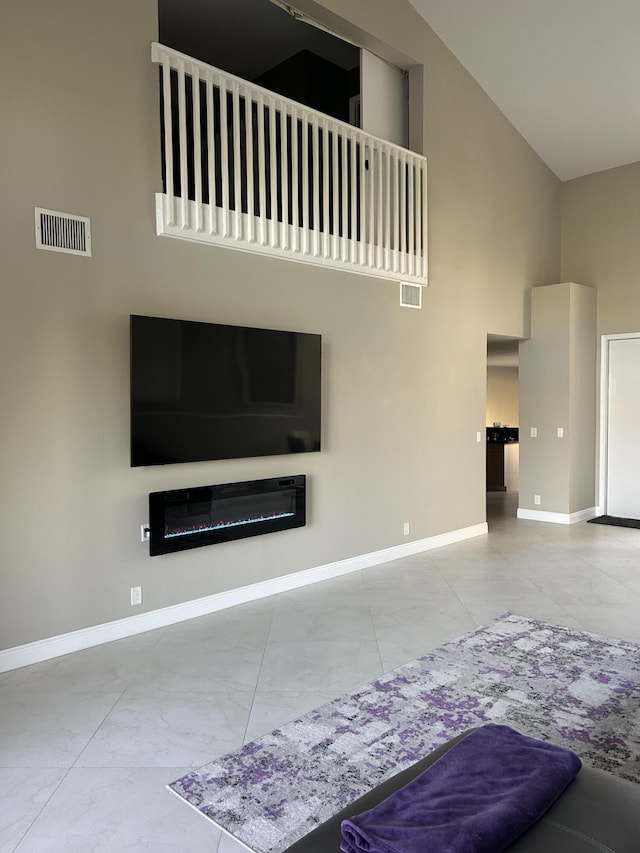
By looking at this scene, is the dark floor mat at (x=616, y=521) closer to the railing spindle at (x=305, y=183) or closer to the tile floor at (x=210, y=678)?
the tile floor at (x=210, y=678)

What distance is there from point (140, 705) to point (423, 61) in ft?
20.1

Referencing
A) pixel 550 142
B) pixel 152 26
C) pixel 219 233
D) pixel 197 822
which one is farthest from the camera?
pixel 550 142

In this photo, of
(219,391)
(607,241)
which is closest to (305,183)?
(219,391)

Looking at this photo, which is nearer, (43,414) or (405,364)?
(43,414)

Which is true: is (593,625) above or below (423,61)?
below

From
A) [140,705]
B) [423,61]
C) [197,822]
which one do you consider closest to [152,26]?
[423,61]

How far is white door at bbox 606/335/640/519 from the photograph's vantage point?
8.03 meters

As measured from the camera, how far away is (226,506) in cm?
471

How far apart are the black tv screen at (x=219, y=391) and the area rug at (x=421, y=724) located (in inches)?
76.7

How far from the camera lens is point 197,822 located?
91.7 inches

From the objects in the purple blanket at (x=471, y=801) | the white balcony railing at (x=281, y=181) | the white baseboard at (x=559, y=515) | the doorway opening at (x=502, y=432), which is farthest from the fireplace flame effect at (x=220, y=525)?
the white baseboard at (x=559, y=515)

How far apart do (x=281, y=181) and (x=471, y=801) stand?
4.50 m

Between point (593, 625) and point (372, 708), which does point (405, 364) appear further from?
point (372, 708)

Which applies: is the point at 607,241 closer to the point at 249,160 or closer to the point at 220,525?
the point at 249,160
